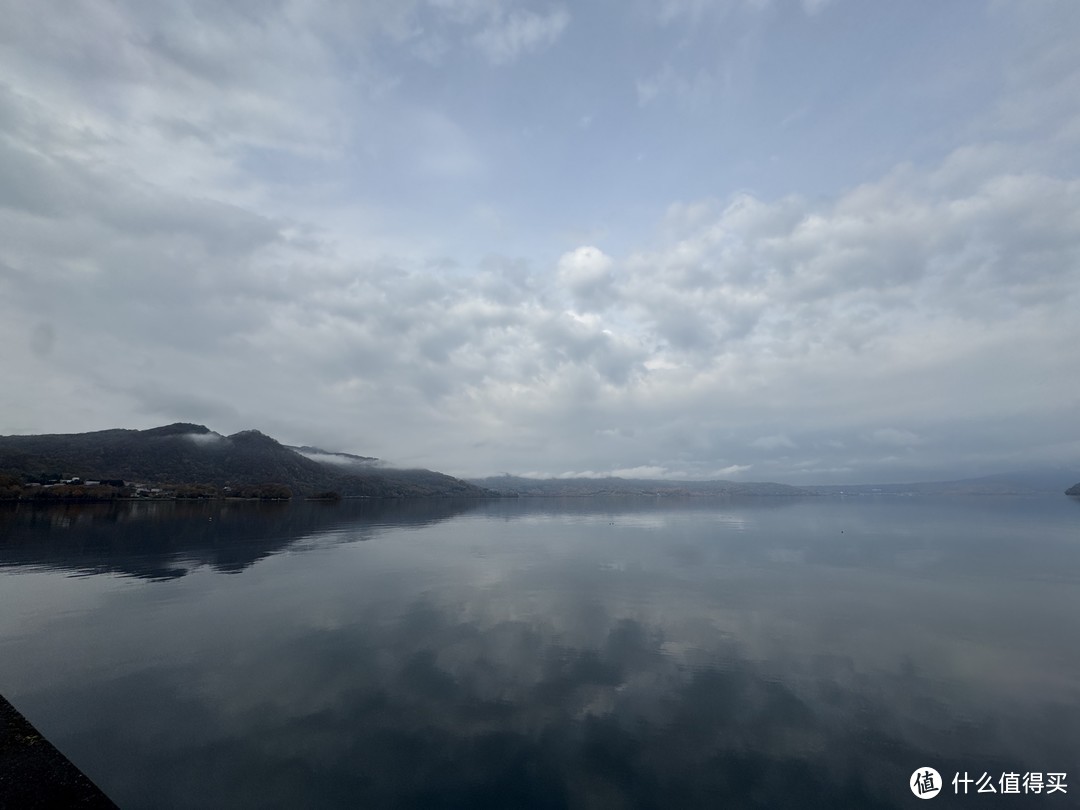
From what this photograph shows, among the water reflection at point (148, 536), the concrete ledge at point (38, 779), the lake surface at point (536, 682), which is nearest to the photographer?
the concrete ledge at point (38, 779)

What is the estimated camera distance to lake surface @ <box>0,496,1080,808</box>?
53.4 ft

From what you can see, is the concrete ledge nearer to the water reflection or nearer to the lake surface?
the lake surface

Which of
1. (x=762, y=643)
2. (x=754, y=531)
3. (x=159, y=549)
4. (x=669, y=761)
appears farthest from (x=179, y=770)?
(x=754, y=531)

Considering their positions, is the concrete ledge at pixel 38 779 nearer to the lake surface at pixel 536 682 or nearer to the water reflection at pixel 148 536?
the lake surface at pixel 536 682

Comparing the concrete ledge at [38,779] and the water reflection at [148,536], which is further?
the water reflection at [148,536]

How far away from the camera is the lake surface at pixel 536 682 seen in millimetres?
16281

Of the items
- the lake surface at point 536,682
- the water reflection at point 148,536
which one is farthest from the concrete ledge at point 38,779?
the water reflection at point 148,536

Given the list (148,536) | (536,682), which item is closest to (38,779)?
(536,682)

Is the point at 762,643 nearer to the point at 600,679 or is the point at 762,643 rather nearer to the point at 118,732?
the point at 600,679

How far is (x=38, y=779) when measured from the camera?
13266 mm

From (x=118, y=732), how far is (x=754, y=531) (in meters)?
109

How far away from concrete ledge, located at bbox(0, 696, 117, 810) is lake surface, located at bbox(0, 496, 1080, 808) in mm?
2037

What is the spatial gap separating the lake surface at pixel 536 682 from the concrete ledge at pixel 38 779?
6.68 feet

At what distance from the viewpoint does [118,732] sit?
18.6 meters
